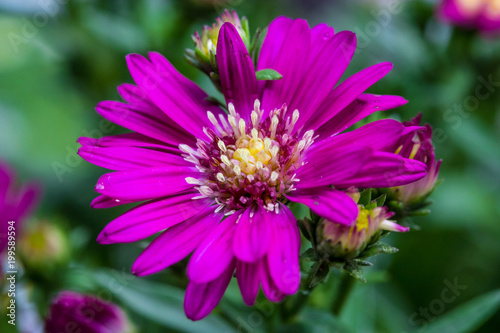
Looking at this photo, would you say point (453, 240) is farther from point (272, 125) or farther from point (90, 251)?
point (90, 251)

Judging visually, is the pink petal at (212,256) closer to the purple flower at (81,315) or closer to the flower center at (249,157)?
the flower center at (249,157)

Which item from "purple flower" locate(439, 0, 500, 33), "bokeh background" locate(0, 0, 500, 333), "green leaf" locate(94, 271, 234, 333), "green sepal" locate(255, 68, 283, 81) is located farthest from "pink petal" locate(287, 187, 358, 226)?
"purple flower" locate(439, 0, 500, 33)

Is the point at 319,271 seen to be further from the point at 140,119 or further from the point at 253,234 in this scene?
the point at 140,119

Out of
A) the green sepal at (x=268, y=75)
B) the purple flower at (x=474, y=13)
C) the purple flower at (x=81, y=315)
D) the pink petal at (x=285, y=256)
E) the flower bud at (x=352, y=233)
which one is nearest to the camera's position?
the pink petal at (x=285, y=256)

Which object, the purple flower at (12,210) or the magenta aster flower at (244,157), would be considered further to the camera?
the purple flower at (12,210)

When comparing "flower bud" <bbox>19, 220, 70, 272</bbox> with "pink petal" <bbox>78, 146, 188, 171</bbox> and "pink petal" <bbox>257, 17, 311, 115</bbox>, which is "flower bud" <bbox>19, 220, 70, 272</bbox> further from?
"pink petal" <bbox>257, 17, 311, 115</bbox>

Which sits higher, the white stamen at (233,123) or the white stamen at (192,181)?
the white stamen at (233,123)

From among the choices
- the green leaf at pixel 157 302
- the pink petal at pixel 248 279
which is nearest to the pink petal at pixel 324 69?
the pink petal at pixel 248 279
